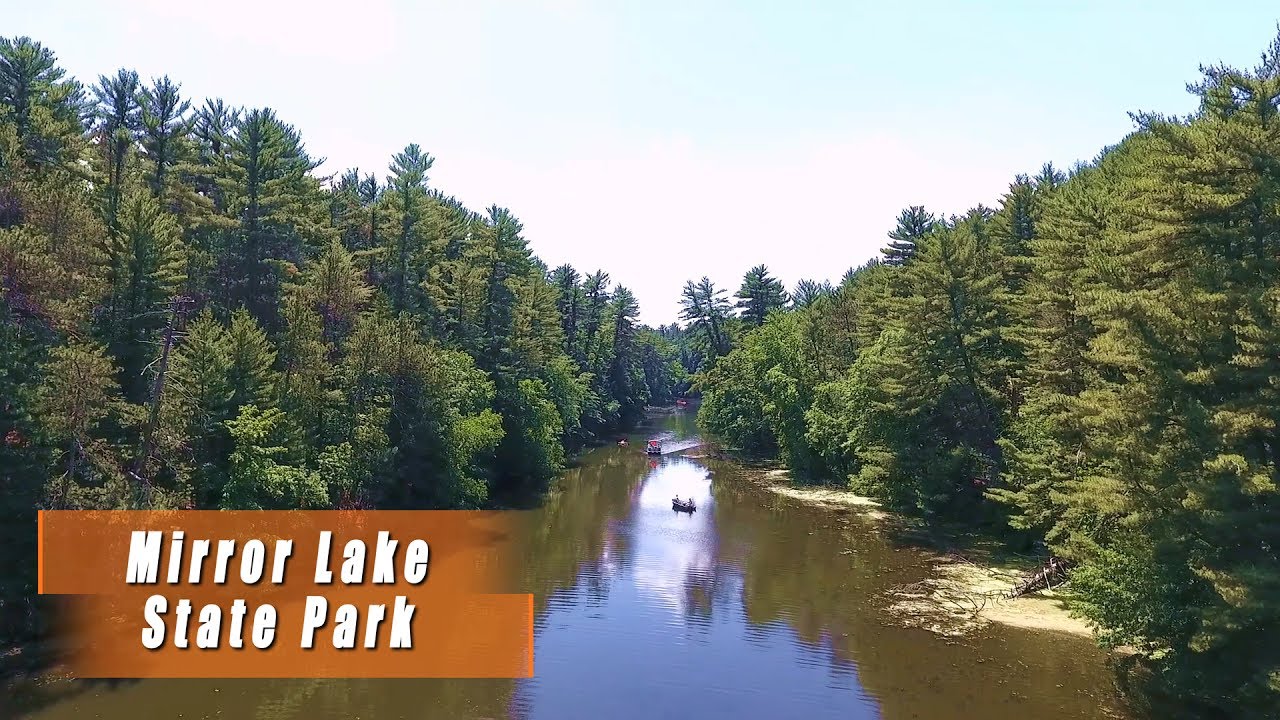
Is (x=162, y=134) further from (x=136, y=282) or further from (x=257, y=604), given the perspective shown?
(x=257, y=604)

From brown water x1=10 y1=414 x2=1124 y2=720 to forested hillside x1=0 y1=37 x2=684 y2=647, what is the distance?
341 inches

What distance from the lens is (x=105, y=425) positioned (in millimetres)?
30016

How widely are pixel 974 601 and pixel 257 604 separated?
32.5m

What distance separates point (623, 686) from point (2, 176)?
31768 millimetres

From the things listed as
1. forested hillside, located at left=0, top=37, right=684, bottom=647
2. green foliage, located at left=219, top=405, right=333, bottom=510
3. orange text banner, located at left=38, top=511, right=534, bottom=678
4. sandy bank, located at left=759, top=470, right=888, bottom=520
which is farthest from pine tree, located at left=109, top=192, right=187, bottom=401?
sandy bank, located at left=759, top=470, right=888, bottom=520

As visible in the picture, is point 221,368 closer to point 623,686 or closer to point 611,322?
point 623,686

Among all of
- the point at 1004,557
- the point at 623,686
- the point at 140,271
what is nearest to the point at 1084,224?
the point at 1004,557

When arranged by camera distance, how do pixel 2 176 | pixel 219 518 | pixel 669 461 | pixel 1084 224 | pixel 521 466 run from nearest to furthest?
pixel 2 176 → pixel 219 518 → pixel 1084 224 → pixel 521 466 → pixel 669 461

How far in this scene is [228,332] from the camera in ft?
114

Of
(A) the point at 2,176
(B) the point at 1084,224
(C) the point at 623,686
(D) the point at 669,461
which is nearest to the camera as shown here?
(C) the point at 623,686

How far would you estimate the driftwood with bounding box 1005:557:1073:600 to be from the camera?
114 ft

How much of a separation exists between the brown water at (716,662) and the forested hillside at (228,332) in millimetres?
8666

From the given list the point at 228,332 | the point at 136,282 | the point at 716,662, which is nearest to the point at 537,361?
the point at 228,332

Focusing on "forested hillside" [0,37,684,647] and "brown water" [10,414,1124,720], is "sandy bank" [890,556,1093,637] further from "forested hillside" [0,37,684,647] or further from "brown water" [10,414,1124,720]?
"forested hillside" [0,37,684,647]
